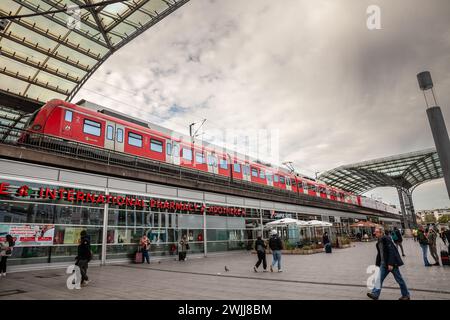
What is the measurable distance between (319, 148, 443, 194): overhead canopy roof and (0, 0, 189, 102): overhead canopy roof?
4619 centimetres

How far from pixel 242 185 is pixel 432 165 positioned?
157 feet

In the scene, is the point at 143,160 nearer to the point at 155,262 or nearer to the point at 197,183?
the point at 197,183

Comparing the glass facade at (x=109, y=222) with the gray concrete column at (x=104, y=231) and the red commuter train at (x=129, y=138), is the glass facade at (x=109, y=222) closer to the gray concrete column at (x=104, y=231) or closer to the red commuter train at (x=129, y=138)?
the gray concrete column at (x=104, y=231)

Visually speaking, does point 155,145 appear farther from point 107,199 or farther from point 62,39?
point 62,39

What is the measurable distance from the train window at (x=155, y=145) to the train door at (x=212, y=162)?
5109 millimetres

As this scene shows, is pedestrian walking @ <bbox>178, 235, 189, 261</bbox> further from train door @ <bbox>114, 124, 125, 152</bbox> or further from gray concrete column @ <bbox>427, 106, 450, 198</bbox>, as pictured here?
gray concrete column @ <bbox>427, 106, 450, 198</bbox>

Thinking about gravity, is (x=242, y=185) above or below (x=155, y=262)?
above

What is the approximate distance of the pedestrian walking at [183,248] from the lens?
18266mm

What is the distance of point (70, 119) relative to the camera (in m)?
15.3

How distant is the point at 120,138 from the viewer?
1786 cm

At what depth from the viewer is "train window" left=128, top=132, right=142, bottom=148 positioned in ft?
60.4

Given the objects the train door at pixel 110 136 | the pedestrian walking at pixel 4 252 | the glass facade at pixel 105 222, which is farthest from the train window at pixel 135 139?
the pedestrian walking at pixel 4 252

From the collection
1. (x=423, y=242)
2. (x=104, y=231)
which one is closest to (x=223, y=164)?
(x=104, y=231)
